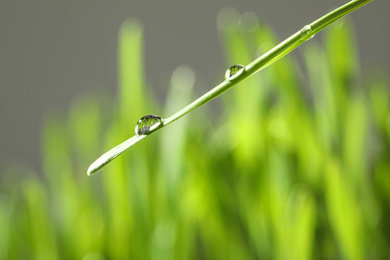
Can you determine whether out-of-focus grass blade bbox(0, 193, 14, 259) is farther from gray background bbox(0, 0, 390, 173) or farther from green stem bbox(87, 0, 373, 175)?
gray background bbox(0, 0, 390, 173)

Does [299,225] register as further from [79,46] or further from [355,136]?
[79,46]

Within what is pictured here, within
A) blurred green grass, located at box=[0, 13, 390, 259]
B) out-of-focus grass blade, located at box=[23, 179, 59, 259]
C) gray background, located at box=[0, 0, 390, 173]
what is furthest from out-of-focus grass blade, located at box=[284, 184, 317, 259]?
gray background, located at box=[0, 0, 390, 173]

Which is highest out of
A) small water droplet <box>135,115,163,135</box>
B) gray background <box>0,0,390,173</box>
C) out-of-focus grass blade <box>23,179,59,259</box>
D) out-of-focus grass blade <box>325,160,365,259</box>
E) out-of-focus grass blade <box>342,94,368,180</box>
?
gray background <box>0,0,390,173</box>

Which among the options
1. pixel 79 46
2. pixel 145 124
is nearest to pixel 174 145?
pixel 145 124

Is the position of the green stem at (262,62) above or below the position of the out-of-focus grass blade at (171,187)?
below

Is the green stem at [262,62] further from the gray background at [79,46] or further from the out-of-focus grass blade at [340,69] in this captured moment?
the gray background at [79,46]

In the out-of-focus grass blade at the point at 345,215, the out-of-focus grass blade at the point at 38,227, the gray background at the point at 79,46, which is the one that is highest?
the gray background at the point at 79,46

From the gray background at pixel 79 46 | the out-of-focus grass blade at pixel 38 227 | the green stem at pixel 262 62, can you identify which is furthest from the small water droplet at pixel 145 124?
the gray background at pixel 79 46
